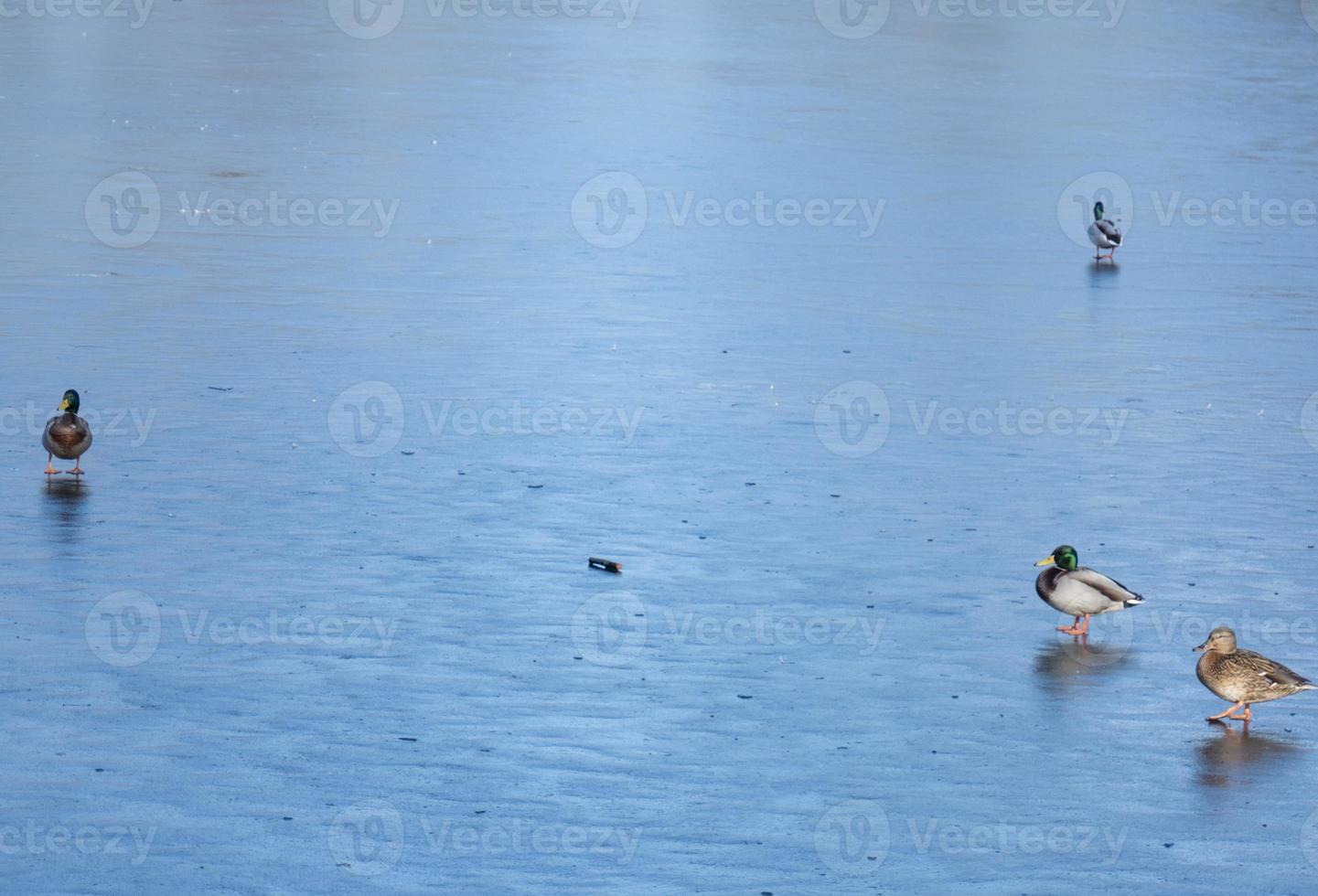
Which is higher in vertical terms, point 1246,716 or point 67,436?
point 67,436

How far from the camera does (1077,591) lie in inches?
431

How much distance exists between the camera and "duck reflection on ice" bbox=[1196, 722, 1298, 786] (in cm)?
934

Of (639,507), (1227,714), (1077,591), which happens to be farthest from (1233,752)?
(639,507)

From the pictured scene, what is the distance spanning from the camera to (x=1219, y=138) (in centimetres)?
3083

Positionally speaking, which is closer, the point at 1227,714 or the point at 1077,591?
the point at 1227,714

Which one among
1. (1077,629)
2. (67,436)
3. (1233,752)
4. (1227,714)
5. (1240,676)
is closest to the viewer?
(1233,752)

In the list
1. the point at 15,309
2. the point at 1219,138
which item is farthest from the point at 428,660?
the point at 1219,138

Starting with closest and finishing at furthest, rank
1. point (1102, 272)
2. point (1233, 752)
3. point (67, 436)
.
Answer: point (1233, 752), point (67, 436), point (1102, 272)

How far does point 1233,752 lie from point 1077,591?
5.15 ft

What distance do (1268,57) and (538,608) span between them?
34.1 meters

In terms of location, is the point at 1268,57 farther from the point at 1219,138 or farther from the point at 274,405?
the point at 274,405

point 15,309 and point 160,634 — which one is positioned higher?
point 15,309

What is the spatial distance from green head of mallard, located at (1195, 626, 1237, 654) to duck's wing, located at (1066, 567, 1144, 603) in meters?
1.04

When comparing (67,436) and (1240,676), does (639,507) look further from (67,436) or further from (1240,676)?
(1240,676)
